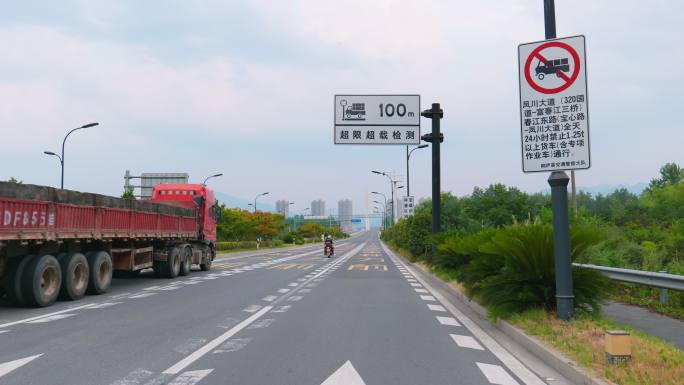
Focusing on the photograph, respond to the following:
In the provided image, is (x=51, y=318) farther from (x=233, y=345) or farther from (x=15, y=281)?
(x=233, y=345)

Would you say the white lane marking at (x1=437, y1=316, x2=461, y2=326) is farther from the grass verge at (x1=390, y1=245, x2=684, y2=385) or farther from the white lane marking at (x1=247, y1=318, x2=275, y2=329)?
the white lane marking at (x1=247, y1=318, x2=275, y2=329)

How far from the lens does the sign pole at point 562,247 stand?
→ 7684 mm

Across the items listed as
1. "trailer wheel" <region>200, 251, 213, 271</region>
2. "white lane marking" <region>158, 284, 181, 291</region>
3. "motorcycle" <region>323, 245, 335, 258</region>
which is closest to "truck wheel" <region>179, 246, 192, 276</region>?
"trailer wheel" <region>200, 251, 213, 271</region>

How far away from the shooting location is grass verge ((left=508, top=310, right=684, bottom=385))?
4.83 m

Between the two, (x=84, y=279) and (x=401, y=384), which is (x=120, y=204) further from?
(x=401, y=384)

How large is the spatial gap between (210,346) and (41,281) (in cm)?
587

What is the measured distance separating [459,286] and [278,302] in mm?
4607

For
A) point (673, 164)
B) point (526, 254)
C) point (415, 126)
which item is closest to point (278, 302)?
point (526, 254)

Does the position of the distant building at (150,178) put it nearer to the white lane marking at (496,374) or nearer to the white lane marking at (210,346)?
the white lane marking at (210,346)

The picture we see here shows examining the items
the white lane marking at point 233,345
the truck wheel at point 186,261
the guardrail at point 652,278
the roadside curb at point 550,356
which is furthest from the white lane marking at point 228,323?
the truck wheel at point 186,261

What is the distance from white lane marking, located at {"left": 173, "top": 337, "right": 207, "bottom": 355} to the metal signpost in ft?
15.8

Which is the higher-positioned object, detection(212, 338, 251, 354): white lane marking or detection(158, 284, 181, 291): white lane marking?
detection(212, 338, 251, 354): white lane marking

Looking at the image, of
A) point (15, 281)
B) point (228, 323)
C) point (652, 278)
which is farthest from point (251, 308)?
point (652, 278)

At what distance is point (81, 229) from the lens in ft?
41.2
